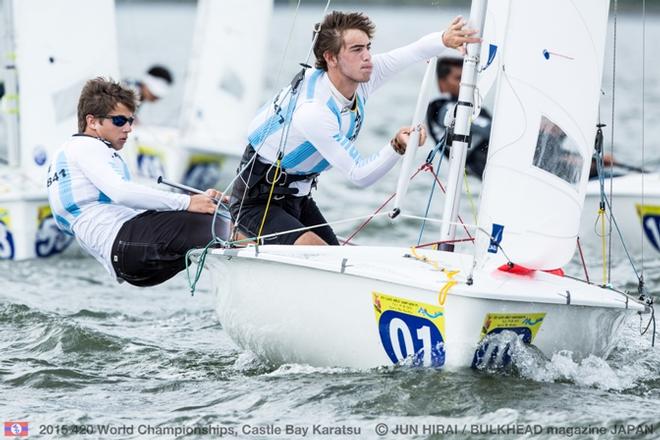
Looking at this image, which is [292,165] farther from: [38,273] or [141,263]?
[38,273]

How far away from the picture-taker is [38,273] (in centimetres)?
748

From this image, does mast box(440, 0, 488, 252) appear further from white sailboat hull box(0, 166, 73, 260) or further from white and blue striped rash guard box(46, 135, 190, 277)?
white sailboat hull box(0, 166, 73, 260)

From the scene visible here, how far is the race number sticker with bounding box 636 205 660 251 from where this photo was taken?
771 cm

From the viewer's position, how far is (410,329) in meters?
3.91

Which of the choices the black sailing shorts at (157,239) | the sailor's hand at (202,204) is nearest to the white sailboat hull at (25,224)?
the black sailing shorts at (157,239)

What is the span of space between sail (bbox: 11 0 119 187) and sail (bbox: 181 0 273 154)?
88.6 inches

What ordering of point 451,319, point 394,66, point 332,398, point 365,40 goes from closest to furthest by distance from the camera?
1. point 451,319
2. point 332,398
3. point 365,40
4. point 394,66

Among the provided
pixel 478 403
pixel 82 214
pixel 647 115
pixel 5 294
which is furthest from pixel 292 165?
pixel 647 115

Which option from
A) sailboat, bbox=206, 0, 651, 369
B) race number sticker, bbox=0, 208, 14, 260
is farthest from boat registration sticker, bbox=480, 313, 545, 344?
race number sticker, bbox=0, 208, 14, 260

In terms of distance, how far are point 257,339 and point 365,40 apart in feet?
3.75

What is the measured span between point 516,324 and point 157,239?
4.77ft

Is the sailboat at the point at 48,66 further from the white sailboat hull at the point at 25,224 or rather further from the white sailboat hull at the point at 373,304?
the white sailboat hull at the point at 373,304

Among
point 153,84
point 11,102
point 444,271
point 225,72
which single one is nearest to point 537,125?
point 444,271

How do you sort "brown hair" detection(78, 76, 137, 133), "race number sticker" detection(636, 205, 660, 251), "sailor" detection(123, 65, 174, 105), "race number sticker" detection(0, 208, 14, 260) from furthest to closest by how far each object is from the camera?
"sailor" detection(123, 65, 174, 105)
"race number sticker" detection(0, 208, 14, 260)
"race number sticker" detection(636, 205, 660, 251)
"brown hair" detection(78, 76, 137, 133)
